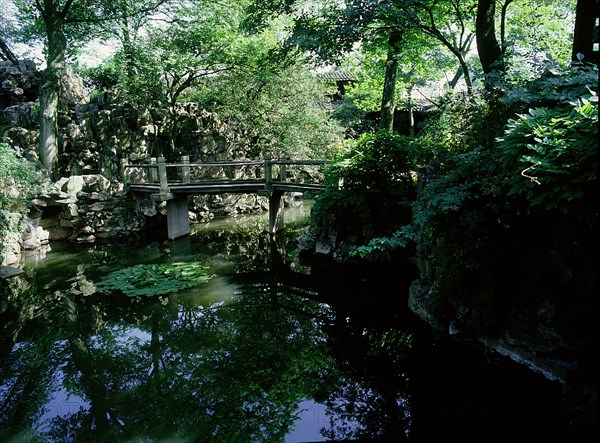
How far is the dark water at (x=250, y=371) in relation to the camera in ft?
13.4

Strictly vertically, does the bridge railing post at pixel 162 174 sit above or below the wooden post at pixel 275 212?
above

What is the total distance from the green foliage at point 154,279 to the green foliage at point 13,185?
3.07 meters

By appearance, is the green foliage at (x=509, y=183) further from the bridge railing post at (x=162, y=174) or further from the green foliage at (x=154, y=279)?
the bridge railing post at (x=162, y=174)

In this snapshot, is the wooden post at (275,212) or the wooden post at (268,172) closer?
the wooden post at (268,172)

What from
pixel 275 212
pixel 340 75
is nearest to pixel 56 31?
pixel 275 212

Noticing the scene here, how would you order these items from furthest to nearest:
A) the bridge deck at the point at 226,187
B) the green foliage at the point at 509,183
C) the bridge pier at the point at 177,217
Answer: the bridge pier at the point at 177,217 < the bridge deck at the point at 226,187 < the green foliage at the point at 509,183

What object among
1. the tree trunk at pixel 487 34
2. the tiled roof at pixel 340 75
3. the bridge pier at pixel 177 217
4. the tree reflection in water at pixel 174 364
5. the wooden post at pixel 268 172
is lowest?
the tree reflection in water at pixel 174 364

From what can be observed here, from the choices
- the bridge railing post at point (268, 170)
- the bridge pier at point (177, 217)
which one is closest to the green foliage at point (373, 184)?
the bridge railing post at point (268, 170)

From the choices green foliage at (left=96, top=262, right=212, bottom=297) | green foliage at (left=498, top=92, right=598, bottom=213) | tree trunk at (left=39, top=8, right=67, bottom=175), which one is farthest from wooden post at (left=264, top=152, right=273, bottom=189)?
green foliage at (left=498, top=92, right=598, bottom=213)

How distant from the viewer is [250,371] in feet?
17.0

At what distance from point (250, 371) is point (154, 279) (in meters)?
4.34

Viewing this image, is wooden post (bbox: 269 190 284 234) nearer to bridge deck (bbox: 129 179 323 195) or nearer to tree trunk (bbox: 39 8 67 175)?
bridge deck (bbox: 129 179 323 195)

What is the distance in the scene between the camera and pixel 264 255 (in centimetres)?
1110

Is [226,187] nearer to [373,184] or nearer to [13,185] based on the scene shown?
[373,184]
